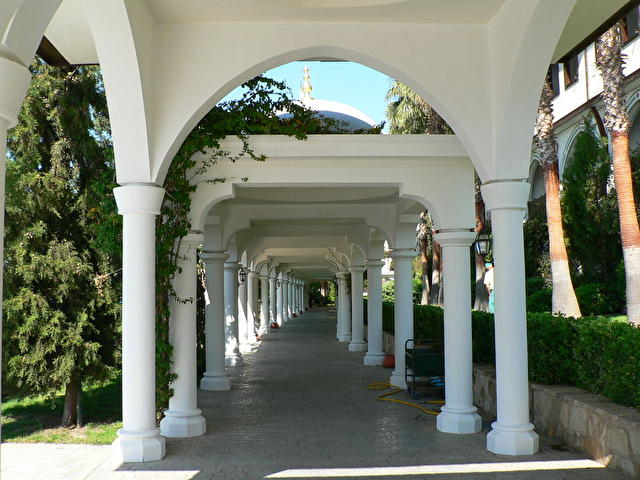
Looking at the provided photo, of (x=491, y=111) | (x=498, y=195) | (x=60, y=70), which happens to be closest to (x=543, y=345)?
(x=498, y=195)

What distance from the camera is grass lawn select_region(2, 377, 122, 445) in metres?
12.3

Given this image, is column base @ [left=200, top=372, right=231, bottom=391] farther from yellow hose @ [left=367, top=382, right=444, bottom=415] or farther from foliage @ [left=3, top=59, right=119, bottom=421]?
yellow hose @ [left=367, top=382, right=444, bottom=415]

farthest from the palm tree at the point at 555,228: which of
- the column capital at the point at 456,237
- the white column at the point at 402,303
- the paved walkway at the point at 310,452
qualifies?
the column capital at the point at 456,237

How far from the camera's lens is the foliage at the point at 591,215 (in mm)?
19188

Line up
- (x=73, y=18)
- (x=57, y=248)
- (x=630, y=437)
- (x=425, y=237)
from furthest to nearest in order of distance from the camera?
1. (x=425, y=237)
2. (x=57, y=248)
3. (x=73, y=18)
4. (x=630, y=437)

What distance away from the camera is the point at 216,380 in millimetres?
13516

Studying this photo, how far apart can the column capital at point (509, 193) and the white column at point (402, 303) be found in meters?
5.16

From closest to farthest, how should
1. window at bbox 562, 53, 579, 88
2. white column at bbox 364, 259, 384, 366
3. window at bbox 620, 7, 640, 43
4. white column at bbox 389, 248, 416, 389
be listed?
white column at bbox 389, 248, 416, 389
white column at bbox 364, 259, 384, 366
window at bbox 620, 7, 640, 43
window at bbox 562, 53, 579, 88

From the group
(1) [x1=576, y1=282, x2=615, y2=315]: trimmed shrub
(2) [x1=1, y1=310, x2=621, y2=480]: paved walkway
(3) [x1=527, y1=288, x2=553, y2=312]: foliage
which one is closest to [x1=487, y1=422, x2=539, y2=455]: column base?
(2) [x1=1, y1=310, x2=621, y2=480]: paved walkway

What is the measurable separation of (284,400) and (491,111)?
6.68 metres

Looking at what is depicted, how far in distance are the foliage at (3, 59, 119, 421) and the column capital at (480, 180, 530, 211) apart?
6770 millimetres

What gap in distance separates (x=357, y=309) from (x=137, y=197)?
538 inches

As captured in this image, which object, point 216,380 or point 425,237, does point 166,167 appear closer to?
point 216,380

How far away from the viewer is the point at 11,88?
10.5 ft
